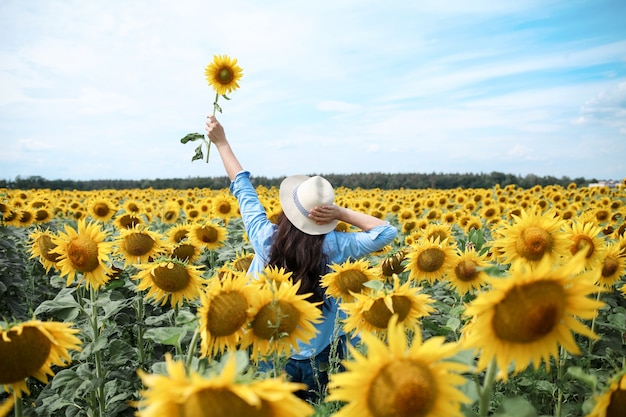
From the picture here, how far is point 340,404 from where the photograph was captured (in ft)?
7.52

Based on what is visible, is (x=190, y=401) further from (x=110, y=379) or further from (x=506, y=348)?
(x=110, y=379)

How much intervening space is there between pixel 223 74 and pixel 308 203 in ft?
6.63

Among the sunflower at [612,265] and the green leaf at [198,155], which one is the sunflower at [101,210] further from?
the sunflower at [612,265]

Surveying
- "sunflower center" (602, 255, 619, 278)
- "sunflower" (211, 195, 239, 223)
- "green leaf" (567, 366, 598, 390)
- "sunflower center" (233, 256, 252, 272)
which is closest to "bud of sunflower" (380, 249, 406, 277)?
"sunflower center" (233, 256, 252, 272)

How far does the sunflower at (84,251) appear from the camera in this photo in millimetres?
2992

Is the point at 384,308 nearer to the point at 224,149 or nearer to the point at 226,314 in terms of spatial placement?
the point at 226,314

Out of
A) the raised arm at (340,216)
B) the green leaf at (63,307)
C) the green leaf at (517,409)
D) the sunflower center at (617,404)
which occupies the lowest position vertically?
the green leaf at (63,307)

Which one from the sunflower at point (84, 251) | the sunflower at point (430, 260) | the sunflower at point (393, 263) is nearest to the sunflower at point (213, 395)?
the sunflower at point (84, 251)

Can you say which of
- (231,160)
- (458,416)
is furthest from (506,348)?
(231,160)

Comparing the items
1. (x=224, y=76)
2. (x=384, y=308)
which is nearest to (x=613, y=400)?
(x=384, y=308)

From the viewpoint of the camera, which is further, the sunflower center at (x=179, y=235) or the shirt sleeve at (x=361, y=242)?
the sunflower center at (x=179, y=235)

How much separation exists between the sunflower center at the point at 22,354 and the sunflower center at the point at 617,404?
6.39 feet

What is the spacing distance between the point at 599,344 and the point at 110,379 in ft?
15.2

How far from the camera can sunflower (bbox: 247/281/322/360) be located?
1.74 metres
